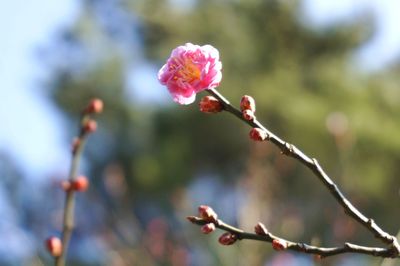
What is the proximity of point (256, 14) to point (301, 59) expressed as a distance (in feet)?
1.95

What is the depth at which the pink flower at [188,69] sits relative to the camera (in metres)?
0.89

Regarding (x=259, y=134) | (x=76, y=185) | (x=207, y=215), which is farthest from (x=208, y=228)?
(x=76, y=185)

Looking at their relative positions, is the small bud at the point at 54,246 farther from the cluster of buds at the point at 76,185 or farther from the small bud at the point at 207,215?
the small bud at the point at 207,215

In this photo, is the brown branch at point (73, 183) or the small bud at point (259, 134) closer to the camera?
the small bud at point (259, 134)

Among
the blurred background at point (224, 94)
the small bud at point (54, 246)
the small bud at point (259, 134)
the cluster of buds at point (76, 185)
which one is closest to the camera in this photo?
the small bud at point (259, 134)

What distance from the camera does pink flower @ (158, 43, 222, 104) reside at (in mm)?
888

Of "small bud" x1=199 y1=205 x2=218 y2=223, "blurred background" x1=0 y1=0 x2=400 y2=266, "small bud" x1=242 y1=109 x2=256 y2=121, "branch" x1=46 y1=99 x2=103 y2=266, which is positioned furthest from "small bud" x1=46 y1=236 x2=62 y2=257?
"blurred background" x1=0 y1=0 x2=400 y2=266

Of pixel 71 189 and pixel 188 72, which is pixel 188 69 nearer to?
pixel 188 72

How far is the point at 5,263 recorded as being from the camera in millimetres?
5551

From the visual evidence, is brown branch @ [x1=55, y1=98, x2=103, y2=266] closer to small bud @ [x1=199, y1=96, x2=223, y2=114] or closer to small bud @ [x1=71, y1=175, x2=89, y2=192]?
small bud @ [x1=71, y1=175, x2=89, y2=192]

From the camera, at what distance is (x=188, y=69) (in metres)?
0.90

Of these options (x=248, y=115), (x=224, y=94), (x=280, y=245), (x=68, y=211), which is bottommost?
(x=280, y=245)

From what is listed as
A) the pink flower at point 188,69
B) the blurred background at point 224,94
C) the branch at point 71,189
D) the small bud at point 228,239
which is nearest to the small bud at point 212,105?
the pink flower at point 188,69

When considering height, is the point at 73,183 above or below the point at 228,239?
above
